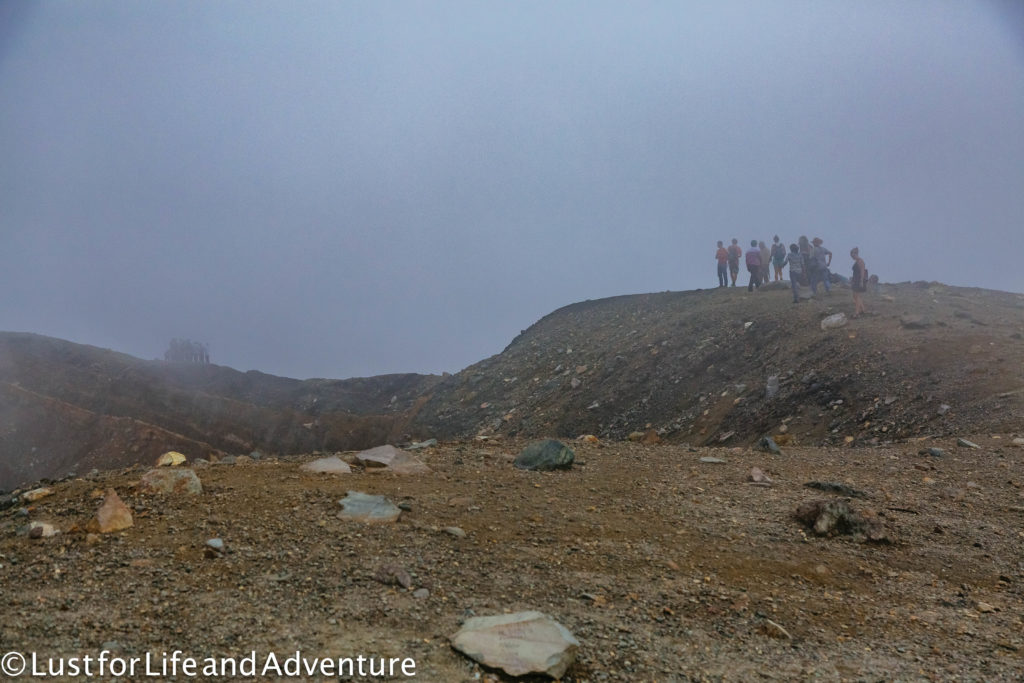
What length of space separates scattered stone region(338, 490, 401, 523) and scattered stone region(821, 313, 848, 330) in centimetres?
1230

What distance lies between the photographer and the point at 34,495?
5.55 metres

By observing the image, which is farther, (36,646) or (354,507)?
(354,507)

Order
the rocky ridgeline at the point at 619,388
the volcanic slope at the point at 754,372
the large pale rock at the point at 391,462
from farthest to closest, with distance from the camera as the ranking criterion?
the rocky ridgeline at the point at 619,388 < the volcanic slope at the point at 754,372 < the large pale rock at the point at 391,462

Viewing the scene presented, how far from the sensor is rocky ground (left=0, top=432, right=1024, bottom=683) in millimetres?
3801

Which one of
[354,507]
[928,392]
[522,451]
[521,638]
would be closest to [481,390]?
[928,392]

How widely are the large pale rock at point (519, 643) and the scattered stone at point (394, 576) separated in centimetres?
56

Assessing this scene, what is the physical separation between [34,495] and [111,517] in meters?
1.13

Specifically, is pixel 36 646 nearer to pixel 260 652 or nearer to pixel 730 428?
pixel 260 652

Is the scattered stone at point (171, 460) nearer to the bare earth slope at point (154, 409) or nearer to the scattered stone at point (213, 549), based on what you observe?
the scattered stone at point (213, 549)

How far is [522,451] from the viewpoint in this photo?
24.3 ft

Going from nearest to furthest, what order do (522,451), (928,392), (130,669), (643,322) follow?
1. (130,669)
2. (522,451)
3. (928,392)
4. (643,322)

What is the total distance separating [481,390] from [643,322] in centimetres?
549

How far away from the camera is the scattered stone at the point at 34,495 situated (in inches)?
217

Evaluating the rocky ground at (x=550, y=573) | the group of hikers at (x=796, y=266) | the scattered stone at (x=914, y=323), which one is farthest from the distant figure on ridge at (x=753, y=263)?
the rocky ground at (x=550, y=573)
